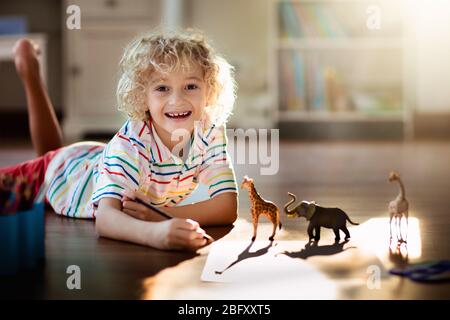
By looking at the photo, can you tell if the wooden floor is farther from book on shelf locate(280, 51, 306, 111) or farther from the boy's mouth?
book on shelf locate(280, 51, 306, 111)

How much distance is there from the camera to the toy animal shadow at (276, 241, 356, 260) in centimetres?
122

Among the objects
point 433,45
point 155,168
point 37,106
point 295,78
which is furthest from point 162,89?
point 433,45

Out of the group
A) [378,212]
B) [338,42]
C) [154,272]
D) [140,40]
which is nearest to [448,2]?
[338,42]

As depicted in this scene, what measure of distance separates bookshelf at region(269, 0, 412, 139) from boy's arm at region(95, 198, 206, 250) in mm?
2667

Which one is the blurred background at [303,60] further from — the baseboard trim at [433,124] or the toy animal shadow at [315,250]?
the toy animal shadow at [315,250]

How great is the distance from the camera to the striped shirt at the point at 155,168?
4.53 ft

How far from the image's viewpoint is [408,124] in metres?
3.95

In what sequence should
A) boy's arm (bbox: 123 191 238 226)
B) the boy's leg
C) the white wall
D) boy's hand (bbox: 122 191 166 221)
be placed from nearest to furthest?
boy's hand (bbox: 122 191 166 221) < boy's arm (bbox: 123 191 238 226) < the boy's leg < the white wall

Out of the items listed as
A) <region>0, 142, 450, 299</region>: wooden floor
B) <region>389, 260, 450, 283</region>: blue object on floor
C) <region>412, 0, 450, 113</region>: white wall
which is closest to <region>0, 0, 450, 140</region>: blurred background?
<region>412, 0, 450, 113</region>: white wall

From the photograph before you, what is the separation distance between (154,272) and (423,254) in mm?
426

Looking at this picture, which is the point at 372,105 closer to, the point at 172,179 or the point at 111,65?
the point at 111,65

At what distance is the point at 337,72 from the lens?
160 inches

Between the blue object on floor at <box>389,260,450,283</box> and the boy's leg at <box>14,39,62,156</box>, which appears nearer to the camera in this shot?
the blue object on floor at <box>389,260,450,283</box>
